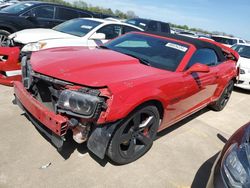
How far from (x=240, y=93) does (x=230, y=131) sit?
3.45 meters

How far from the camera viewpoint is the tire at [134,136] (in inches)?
108

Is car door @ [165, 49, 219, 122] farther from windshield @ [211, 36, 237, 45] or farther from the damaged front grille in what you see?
windshield @ [211, 36, 237, 45]

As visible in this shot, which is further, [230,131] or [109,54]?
[230,131]

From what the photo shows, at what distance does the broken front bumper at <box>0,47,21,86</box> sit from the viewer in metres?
4.53

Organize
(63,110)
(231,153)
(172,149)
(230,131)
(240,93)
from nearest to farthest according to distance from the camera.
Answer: (231,153)
(63,110)
(172,149)
(230,131)
(240,93)

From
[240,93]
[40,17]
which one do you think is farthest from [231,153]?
[40,17]

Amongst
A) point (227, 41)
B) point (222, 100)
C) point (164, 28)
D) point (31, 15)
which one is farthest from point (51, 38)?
point (227, 41)

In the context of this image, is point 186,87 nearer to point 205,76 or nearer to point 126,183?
point 205,76

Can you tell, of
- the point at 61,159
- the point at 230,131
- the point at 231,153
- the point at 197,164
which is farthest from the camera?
the point at 230,131

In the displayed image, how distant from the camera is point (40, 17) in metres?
7.77

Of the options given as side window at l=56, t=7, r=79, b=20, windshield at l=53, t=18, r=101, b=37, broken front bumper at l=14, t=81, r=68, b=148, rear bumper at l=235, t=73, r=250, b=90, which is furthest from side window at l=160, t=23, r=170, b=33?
broken front bumper at l=14, t=81, r=68, b=148

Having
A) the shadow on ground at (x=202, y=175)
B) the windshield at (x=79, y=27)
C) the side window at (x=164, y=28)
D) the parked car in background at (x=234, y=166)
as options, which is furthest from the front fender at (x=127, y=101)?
the side window at (x=164, y=28)

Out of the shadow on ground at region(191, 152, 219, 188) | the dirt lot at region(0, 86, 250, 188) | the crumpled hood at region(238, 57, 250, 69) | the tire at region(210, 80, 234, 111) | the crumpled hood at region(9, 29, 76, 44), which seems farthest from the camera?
the crumpled hood at region(238, 57, 250, 69)

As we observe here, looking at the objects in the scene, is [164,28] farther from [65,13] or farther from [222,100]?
[222,100]
